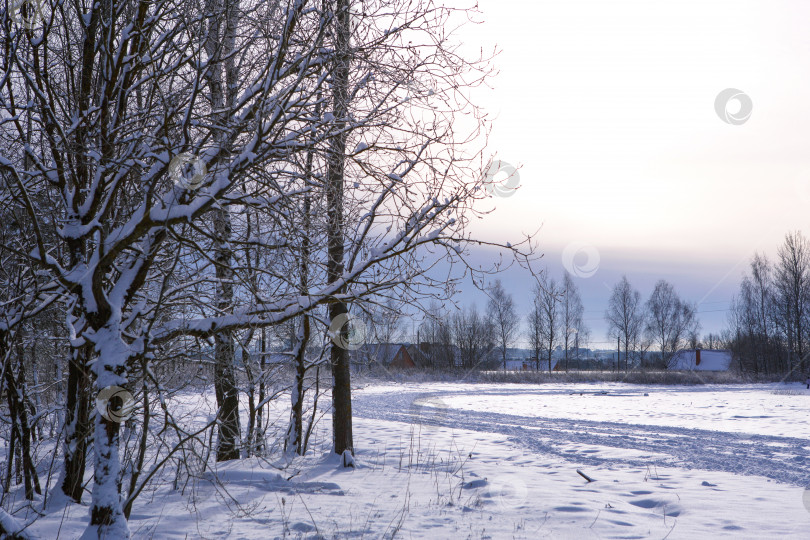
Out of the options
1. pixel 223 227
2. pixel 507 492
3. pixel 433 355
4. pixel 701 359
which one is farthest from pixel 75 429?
pixel 701 359

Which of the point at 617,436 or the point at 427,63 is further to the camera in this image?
the point at 617,436

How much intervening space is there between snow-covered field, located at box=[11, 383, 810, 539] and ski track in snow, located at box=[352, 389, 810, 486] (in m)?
0.04

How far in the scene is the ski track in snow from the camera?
8.81m

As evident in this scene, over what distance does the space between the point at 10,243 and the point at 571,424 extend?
1322 cm

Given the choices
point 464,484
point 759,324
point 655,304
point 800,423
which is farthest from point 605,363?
point 464,484

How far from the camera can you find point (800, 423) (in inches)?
576

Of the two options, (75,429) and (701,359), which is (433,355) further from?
(75,429)

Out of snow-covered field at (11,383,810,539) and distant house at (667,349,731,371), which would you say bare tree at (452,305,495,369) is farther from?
snow-covered field at (11,383,810,539)

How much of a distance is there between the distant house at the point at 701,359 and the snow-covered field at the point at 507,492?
5791 centimetres

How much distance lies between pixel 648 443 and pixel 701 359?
65.1 metres

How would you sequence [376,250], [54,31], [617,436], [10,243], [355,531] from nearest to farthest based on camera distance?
[376,250] < [355,531] < [54,31] < [10,243] < [617,436]

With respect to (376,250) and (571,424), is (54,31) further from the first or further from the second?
(571,424)

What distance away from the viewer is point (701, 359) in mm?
67875

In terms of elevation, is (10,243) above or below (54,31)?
below
